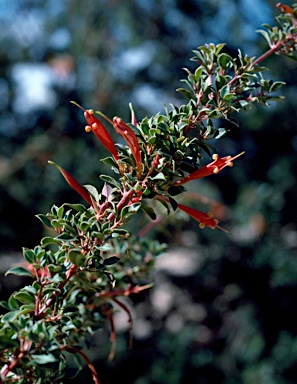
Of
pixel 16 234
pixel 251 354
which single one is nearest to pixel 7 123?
pixel 16 234

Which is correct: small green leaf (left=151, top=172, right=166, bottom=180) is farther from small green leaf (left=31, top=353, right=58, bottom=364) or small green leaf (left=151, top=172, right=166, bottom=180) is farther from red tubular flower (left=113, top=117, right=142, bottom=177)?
small green leaf (left=31, top=353, right=58, bottom=364)

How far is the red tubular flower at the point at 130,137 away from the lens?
1.30 feet

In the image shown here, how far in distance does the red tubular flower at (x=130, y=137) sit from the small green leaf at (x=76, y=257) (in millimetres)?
79

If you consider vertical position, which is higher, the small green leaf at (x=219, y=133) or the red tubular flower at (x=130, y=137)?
the red tubular flower at (x=130, y=137)

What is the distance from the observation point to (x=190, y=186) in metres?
3.31

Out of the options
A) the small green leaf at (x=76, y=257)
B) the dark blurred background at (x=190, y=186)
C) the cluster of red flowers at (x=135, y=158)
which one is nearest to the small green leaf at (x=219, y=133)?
the cluster of red flowers at (x=135, y=158)

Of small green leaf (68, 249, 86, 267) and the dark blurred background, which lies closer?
small green leaf (68, 249, 86, 267)

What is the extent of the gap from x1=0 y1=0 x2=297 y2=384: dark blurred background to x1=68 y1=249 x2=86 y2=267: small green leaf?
246cm

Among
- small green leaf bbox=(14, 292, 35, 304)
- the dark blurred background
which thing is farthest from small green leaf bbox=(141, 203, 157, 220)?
the dark blurred background

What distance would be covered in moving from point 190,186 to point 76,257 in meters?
2.95

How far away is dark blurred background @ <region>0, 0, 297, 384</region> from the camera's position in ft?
9.83

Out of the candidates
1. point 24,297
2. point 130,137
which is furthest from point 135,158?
point 24,297

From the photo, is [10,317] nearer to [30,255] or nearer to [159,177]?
[30,255]

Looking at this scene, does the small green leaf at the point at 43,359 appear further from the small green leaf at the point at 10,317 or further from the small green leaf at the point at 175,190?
the small green leaf at the point at 175,190
